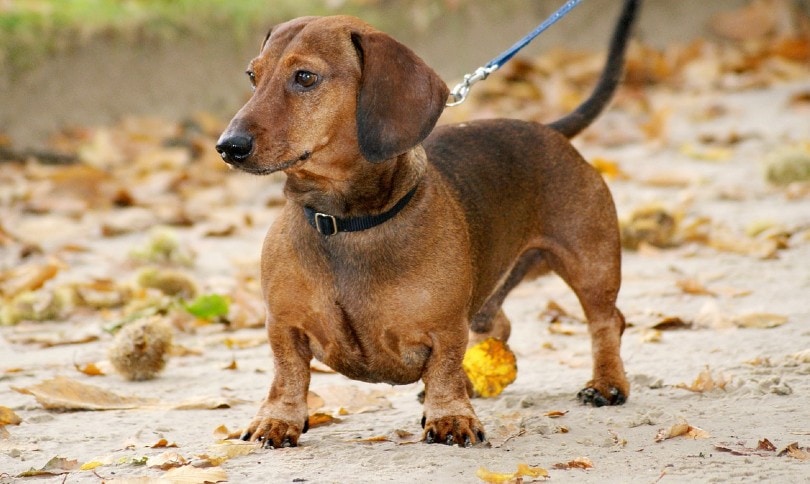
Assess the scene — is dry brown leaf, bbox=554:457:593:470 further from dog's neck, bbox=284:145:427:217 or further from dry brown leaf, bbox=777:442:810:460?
dog's neck, bbox=284:145:427:217

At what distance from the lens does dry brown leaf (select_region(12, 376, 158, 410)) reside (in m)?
3.57

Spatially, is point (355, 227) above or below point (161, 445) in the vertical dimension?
above

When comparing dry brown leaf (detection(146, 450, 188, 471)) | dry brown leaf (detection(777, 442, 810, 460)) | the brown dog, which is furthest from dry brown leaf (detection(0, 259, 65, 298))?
dry brown leaf (detection(777, 442, 810, 460))

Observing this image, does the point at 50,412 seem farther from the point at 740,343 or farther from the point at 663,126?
the point at 663,126

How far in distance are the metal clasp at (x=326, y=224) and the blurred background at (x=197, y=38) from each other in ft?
19.5

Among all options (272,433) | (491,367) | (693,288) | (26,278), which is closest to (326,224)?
(272,433)

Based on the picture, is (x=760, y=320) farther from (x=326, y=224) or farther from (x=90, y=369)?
(x=90, y=369)

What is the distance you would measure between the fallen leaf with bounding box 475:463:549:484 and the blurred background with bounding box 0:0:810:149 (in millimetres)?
6667

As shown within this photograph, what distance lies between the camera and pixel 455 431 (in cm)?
319

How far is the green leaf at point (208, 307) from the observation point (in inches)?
190

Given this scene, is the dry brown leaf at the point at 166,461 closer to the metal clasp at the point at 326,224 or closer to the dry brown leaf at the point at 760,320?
the metal clasp at the point at 326,224

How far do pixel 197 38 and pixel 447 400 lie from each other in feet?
23.0

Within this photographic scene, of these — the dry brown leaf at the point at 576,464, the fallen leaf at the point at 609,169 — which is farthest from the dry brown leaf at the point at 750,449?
the fallen leaf at the point at 609,169

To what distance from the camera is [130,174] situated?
8109 millimetres
